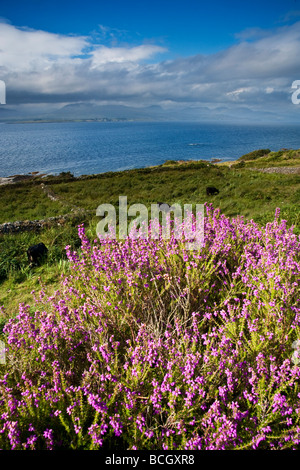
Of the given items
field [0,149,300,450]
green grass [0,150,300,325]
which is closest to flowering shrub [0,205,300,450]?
field [0,149,300,450]

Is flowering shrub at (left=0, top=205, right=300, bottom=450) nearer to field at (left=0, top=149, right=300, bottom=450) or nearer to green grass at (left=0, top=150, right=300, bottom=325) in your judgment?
field at (left=0, top=149, right=300, bottom=450)

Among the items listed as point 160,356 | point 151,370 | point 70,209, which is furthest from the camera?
point 70,209

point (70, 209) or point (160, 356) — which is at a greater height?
point (160, 356)

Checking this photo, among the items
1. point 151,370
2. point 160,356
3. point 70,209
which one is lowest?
point 70,209

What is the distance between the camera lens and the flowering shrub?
6.10 feet

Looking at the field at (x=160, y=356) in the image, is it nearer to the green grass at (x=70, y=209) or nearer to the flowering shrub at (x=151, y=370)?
the flowering shrub at (x=151, y=370)

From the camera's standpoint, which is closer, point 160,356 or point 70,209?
point 160,356

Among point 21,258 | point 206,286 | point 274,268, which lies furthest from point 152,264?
point 21,258

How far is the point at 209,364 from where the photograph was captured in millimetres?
2076

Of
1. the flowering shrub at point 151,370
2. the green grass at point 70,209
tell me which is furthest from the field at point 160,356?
the green grass at point 70,209

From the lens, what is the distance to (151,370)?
7.73 ft

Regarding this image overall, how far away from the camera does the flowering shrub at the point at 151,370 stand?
6.10 feet

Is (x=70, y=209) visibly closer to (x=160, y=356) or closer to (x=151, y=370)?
(x=151, y=370)

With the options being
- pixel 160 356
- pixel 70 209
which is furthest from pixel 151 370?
pixel 70 209
